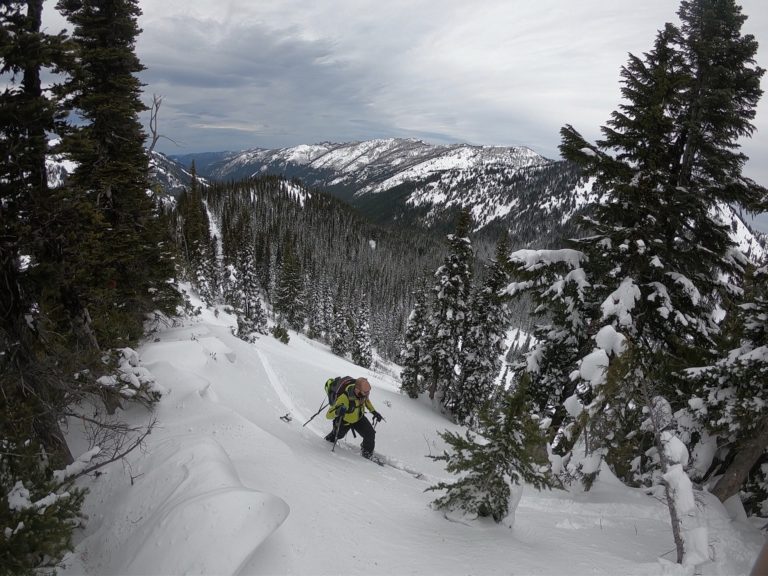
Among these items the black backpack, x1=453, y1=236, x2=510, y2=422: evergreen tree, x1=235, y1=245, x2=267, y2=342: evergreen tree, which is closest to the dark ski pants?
the black backpack

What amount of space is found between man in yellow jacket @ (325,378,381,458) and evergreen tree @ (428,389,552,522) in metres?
3.75

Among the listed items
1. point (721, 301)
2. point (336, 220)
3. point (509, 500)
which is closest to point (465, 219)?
point (721, 301)

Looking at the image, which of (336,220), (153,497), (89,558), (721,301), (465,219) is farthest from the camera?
(336,220)

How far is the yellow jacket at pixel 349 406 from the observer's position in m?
9.39

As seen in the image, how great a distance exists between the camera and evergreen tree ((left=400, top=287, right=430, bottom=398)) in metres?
26.2

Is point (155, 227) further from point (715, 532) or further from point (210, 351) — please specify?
point (715, 532)

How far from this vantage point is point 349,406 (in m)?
9.48

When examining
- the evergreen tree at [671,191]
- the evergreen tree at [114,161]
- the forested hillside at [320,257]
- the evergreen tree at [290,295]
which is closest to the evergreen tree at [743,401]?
the evergreen tree at [671,191]

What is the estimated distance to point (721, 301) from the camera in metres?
9.15

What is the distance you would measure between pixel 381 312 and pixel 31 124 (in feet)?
311

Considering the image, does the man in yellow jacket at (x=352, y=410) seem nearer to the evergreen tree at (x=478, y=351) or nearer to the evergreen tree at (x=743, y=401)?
the evergreen tree at (x=743, y=401)

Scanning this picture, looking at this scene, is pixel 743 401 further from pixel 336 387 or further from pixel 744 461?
pixel 336 387

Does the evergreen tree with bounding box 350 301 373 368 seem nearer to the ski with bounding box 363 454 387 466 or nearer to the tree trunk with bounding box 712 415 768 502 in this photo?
the ski with bounding box 363 454 387 466

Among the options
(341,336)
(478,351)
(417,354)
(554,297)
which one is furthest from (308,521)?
(341,336)
